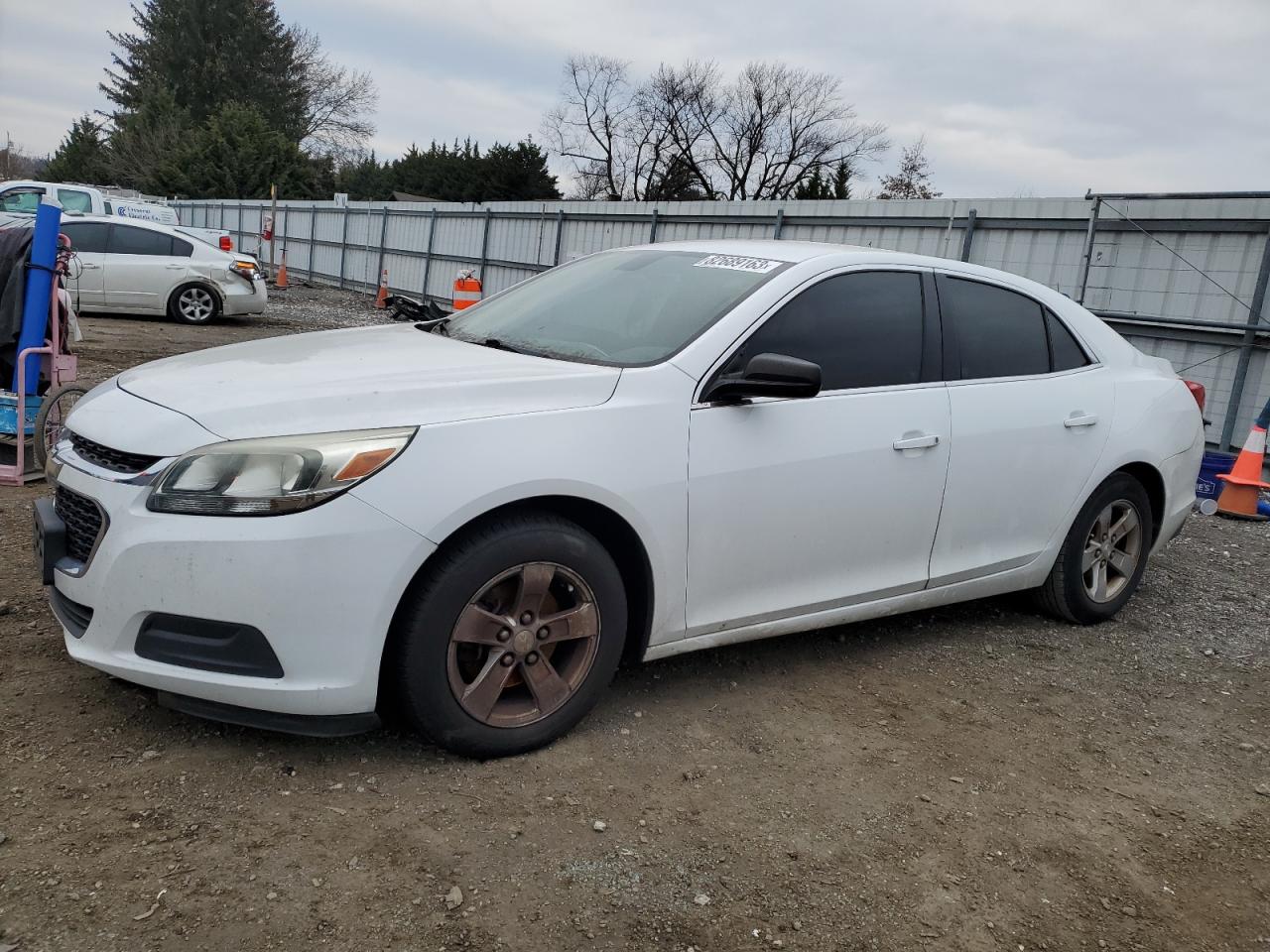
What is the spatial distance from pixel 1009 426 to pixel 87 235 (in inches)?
563

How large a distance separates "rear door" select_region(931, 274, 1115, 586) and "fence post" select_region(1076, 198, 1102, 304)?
650cm

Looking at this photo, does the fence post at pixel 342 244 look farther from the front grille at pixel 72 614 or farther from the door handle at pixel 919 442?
the front grille at pixel 72 614

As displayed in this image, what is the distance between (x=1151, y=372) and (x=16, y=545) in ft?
17.4

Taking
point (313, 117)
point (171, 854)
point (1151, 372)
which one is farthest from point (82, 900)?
point (313, 117)

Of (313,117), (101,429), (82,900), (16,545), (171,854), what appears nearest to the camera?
(82,900)

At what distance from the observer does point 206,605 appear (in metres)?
2.66

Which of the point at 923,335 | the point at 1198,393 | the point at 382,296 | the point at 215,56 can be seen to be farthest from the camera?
the point at 215,56

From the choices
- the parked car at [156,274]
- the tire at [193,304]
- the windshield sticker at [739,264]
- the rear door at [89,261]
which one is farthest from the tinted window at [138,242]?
the windshield sticker at [739,264]

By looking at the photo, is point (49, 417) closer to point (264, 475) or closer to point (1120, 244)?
point (264, 475)

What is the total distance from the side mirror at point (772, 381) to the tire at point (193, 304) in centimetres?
1428

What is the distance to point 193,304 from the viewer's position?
1570 cm

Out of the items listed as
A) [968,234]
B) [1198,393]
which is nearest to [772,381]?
[1198,393]

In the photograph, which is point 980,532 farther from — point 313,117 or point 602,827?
point 313,117

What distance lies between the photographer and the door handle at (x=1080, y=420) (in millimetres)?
4383
